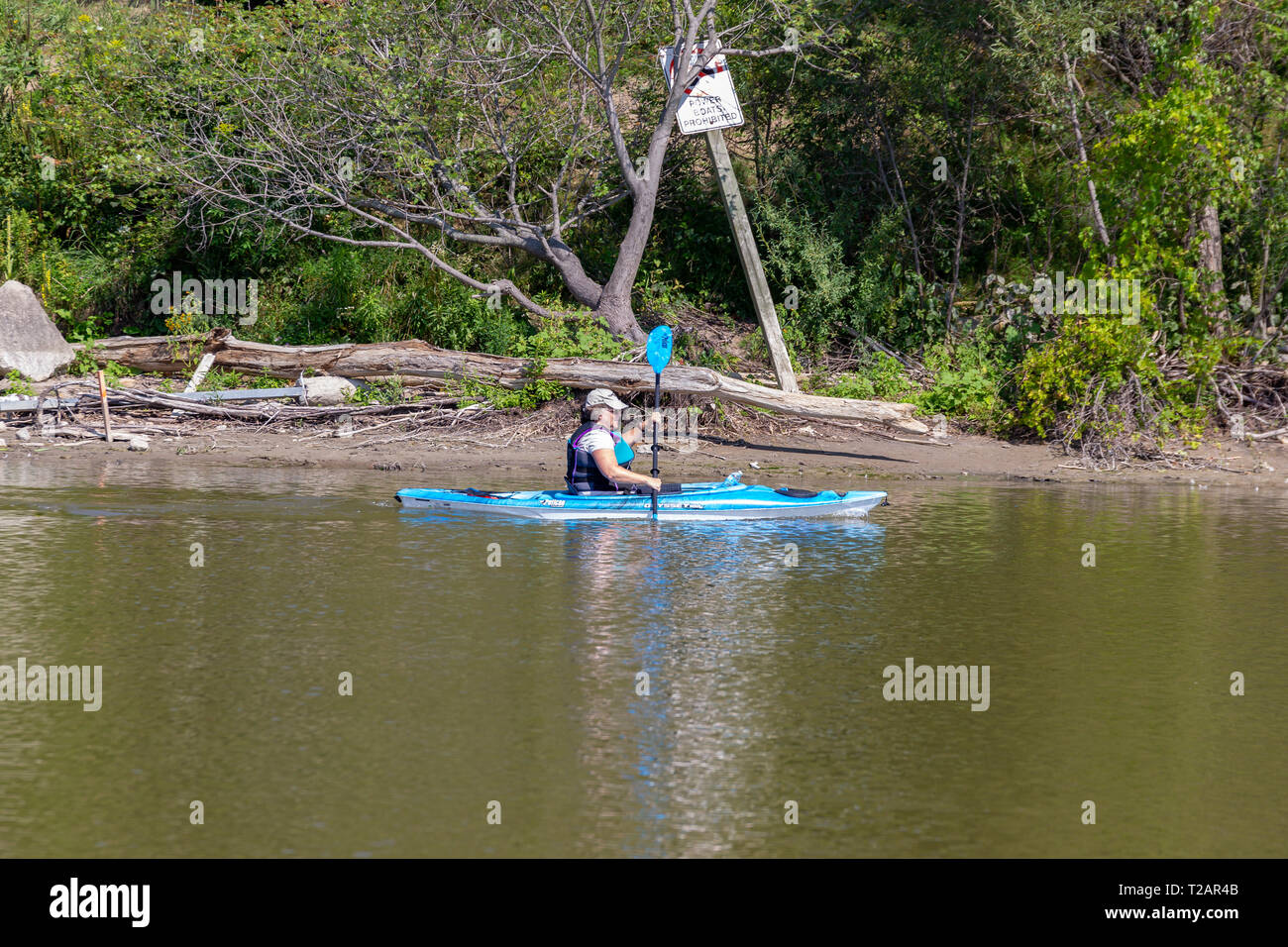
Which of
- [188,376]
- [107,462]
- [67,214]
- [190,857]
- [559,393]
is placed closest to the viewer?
[190,857]

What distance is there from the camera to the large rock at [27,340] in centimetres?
1828

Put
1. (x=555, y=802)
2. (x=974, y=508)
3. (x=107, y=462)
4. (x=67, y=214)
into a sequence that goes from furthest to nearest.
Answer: (x=67, y=214)
(x=107, y=462)
(x=974, y=508)
(x=555, y=802)

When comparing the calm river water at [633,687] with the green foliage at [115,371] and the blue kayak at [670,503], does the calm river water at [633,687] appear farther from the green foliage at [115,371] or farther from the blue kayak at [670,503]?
the green foliage at [115,371]

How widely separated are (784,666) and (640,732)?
144 cm

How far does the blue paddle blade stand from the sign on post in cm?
398

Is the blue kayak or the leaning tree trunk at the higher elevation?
the leaning tree trunk

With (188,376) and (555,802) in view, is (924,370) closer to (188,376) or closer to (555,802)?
(188,376)

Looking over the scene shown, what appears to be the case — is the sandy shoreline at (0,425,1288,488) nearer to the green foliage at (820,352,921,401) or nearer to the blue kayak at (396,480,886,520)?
the green foliage at (820,352,921,401)

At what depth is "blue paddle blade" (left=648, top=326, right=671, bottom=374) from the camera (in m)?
14.6

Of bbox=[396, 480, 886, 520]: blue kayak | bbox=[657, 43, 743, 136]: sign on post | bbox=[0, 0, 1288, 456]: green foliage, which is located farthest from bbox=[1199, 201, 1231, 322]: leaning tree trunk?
bbox=[396, 480, 886, 520]: blue kayak

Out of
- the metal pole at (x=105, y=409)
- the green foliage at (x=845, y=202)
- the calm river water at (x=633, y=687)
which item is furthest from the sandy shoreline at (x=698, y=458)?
the calm river water at (x=633, y=687)

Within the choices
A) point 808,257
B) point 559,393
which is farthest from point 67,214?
point 808,257

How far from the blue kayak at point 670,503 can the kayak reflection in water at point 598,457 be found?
5.2 inches

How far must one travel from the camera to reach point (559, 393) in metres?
17.5
